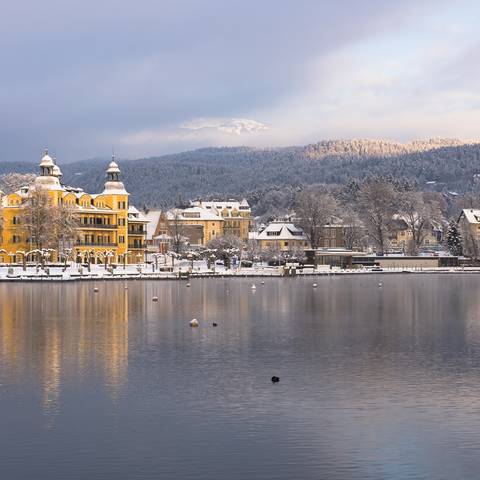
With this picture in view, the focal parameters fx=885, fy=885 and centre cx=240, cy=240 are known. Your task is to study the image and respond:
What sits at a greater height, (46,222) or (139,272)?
(46,222)

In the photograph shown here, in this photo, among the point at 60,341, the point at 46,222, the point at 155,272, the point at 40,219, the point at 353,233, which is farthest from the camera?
the point at 353,233

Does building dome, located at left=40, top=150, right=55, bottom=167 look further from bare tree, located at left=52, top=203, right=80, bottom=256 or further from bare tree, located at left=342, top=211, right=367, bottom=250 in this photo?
bare tree, located at left=342, top=211, right=367, bottom=250

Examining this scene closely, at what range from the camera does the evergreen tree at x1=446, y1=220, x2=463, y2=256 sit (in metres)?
142

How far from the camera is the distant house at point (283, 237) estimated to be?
517 ft

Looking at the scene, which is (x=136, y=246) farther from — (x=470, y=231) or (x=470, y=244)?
(x=470, y=231)

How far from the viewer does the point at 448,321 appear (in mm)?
49156

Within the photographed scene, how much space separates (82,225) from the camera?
4528 inches

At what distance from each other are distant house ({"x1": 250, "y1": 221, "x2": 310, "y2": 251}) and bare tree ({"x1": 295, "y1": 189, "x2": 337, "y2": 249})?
15.3 meters

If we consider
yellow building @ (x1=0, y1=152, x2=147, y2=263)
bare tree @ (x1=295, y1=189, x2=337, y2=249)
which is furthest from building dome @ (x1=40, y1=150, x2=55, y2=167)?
bare tree @ (x1=295, y1=189, x2=337, y2=249)

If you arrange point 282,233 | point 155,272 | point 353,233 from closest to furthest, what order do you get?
point 155,272 < point 353,233 < point 282,233

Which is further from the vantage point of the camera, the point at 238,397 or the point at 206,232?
the point at 206,232

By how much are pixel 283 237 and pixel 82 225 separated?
51345 millimetres

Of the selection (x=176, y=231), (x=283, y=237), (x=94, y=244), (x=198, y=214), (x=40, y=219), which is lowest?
(x=94, y=244)

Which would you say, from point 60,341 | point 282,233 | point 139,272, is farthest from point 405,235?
point 60,341
